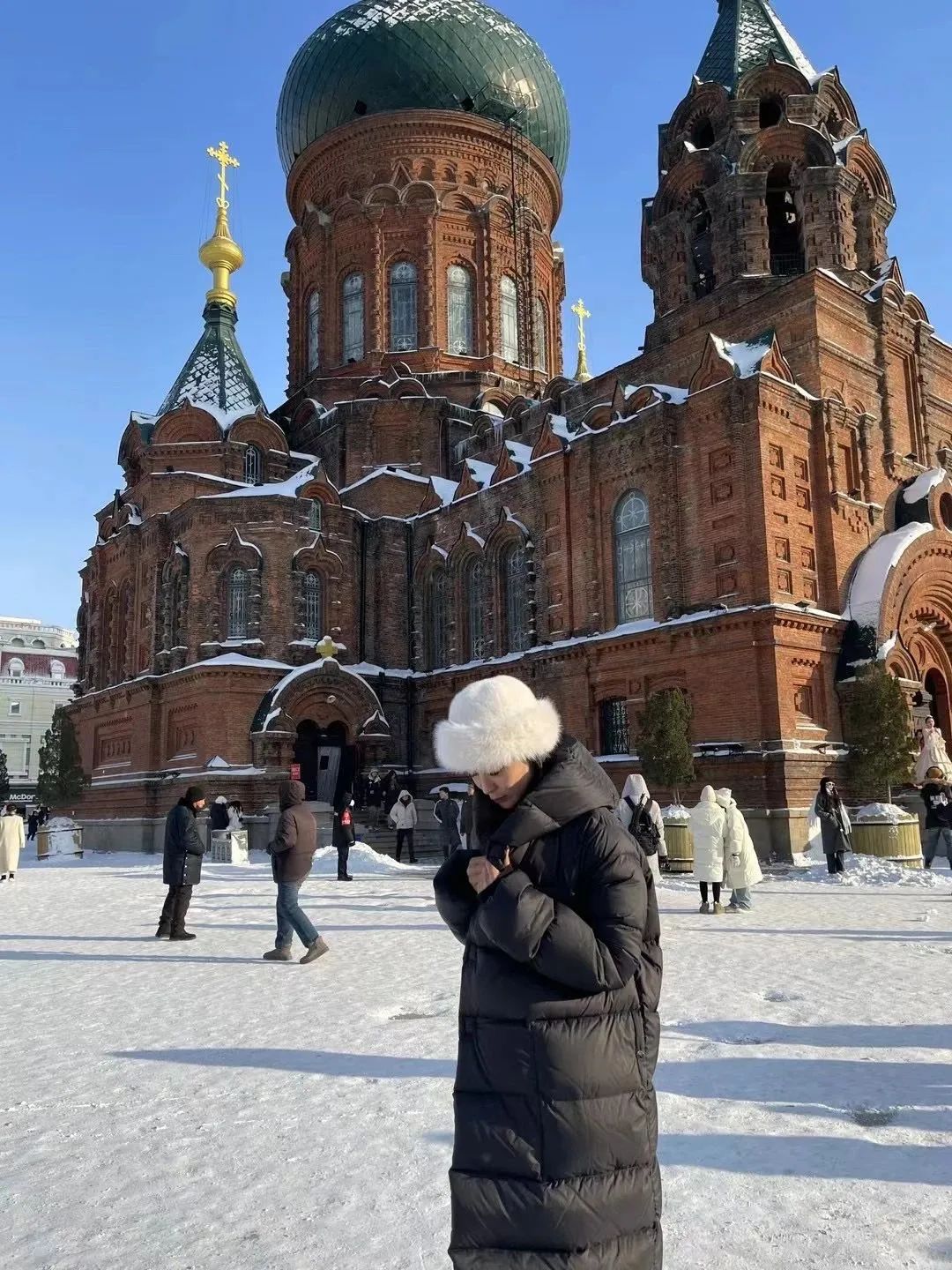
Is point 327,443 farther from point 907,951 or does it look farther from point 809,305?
point 907,951

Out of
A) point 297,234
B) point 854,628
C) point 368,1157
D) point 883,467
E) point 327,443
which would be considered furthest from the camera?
point 297,234

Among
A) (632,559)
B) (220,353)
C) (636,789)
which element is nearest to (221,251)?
(220,353)

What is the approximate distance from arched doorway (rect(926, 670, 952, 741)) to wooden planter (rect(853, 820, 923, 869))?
21.0ft

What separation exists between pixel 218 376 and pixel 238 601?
819 cm

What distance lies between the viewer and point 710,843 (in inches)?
453

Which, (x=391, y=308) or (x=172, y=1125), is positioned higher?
(x=391, y=308)

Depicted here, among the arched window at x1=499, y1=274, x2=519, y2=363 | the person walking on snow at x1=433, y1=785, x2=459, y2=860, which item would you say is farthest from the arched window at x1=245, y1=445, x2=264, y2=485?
the person walking on snow at x1=433, y1=785, x2=459, y2=860

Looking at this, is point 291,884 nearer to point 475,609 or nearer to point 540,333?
point 475,609

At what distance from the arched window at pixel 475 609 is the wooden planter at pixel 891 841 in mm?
11370

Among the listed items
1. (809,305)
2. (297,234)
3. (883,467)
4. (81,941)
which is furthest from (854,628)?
(297,234)

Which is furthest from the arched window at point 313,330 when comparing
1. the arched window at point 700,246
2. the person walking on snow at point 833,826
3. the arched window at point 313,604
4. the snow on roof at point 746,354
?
the person walking on snow at point 833,826

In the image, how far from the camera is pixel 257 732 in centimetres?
2472

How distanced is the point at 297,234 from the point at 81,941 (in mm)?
29830

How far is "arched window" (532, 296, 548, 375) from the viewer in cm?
3372
